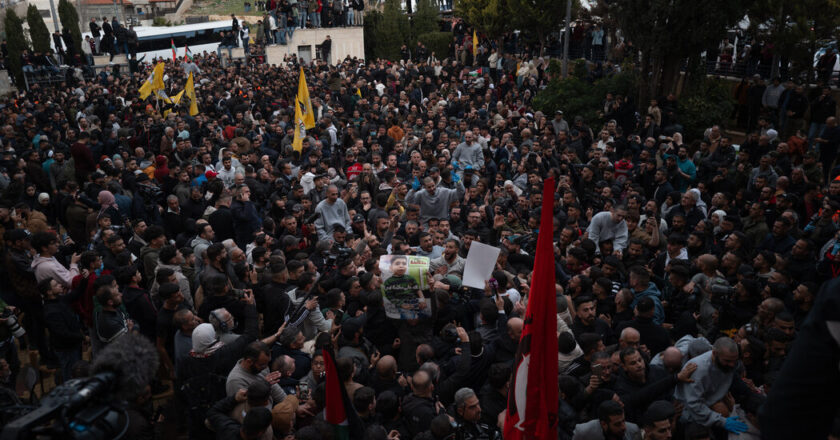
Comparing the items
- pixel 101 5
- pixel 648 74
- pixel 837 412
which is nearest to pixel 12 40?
pixel 648 74

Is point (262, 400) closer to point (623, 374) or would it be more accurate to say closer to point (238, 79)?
point (623, 374)

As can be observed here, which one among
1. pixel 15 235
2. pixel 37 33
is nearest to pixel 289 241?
pixel 15 235

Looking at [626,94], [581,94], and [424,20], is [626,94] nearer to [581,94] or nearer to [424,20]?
[581,94]

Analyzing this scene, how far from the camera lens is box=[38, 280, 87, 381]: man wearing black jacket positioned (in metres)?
5.97

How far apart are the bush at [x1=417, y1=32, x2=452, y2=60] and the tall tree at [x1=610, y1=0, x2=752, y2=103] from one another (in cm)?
1780

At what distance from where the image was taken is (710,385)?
177 inches

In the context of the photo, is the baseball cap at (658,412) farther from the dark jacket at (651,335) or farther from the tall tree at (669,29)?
the tall tree at (669,29)

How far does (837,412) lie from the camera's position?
5.07 ft

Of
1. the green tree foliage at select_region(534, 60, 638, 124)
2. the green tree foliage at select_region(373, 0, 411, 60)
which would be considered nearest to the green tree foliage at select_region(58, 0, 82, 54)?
the green tree foliage at select_region(373, 0, 411, 60)

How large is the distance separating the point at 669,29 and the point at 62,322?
13.0m

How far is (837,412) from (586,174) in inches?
337

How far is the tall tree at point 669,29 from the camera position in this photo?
43.1ft

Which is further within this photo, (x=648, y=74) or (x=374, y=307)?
(x=648, y=74)

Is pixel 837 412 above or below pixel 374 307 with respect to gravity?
above
